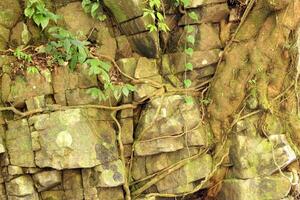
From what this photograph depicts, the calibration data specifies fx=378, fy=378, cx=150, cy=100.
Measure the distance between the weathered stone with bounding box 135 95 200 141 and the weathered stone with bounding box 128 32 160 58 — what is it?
573mm

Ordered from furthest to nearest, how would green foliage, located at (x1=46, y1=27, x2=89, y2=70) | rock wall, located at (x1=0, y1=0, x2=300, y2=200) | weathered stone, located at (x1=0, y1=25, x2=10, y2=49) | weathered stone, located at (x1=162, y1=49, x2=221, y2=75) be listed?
weathered stone, located at (x1=162, y1=49, x2=221, y2=75) < weathered stone, located at (x1=0, y1=25, x2=10, y2=49) < rock wall, located at (x1=0, y1=0, x2=300, y2=200) < green foliage, located at (x1=46, y1=27, x2=89, y2=70)

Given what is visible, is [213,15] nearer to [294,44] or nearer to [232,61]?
[232,61]

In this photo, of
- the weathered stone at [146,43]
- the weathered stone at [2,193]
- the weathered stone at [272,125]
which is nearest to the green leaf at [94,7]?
the weathered stone at [146,43]

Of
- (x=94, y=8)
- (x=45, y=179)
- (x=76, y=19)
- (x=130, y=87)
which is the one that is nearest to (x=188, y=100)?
(x=130, y=87)

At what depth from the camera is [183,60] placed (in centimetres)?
454

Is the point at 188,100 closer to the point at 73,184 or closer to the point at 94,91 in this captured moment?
the point at 94,91

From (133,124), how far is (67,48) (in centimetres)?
130

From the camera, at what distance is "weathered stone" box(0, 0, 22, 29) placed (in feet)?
14.1

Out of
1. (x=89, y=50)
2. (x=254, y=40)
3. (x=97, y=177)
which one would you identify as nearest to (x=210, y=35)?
(x=254, y=40)

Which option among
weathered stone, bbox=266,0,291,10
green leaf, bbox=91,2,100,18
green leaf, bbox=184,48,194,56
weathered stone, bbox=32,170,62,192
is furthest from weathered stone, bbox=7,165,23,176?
weathered stone, bbox=266,0,291,10

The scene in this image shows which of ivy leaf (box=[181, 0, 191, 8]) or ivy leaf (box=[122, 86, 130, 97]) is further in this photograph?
ivy leaf (box=[181, 0, 191, 8])

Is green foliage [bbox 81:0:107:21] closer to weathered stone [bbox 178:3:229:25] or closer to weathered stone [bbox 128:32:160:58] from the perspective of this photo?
weathered stone [bbox 128:32:160:58]

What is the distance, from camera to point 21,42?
4.32m

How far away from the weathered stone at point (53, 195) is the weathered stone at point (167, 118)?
1.10 meters
